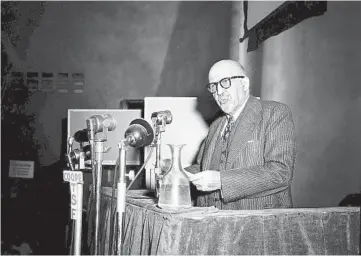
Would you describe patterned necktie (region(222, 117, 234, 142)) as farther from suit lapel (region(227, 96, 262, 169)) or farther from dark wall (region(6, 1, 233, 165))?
dark wall (region(6, 1, 233, 165))

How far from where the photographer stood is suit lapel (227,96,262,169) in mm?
2189

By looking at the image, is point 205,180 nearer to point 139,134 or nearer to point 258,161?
point 139,134

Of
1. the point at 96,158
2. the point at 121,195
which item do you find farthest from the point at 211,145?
the point at 121,195

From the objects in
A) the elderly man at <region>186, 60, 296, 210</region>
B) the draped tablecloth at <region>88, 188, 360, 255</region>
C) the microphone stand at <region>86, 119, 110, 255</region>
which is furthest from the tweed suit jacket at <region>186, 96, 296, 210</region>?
the microphone stand at <region>86, 119, 110, 255</region>

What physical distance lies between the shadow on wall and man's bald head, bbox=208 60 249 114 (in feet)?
8.81

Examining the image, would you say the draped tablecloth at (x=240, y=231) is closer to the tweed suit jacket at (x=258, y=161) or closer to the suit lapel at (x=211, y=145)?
the tweed suit jacket at (x=258, y=161)

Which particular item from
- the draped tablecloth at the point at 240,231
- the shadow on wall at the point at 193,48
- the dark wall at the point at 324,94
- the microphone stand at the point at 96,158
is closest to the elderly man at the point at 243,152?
the draped tablecloth at the point at 240,231

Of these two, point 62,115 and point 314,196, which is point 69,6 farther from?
point 314,196

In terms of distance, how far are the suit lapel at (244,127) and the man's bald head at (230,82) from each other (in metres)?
0.09

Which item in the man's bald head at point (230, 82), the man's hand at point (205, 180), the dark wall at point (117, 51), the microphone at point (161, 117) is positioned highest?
the dark wall at point (117, 51)

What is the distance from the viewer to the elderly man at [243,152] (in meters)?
1.89

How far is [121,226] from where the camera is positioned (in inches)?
61.9

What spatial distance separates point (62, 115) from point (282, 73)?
9.43 ft

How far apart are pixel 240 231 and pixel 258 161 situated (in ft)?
2.08
